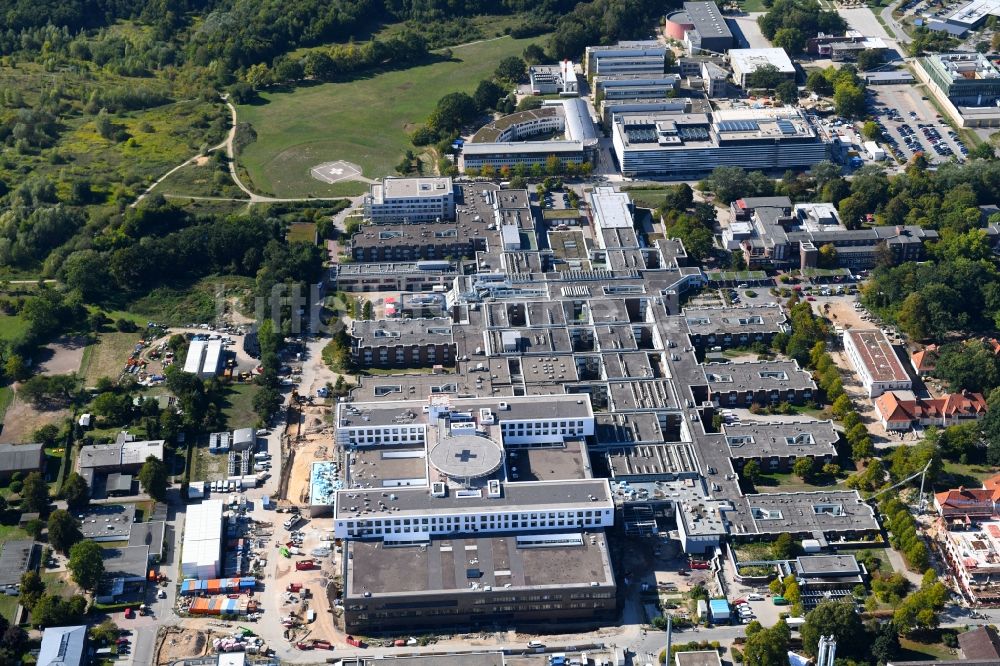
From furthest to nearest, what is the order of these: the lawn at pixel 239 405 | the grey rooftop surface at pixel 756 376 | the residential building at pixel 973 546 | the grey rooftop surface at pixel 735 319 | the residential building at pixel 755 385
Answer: the grey rooftop surface at pixel 735 319, the grey rooftop surface at pixel 756 376, the residential building at pixel 755 385, the lawn at pixel 239 405, the residential building at pixel 973 546

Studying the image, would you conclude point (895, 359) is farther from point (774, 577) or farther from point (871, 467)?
point (774, 577)

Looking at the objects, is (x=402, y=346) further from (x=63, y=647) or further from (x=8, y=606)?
(x=63, y=647)

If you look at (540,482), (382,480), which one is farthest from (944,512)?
(382,480)

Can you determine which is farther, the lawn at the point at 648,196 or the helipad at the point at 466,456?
the lawn at the point at 648,196

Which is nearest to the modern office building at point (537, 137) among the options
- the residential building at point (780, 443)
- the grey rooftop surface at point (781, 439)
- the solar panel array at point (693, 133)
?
the solar panel array at point (693, 133)

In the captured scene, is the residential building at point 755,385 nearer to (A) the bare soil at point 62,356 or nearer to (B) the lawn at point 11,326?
(A) the bare soil at point 62,356

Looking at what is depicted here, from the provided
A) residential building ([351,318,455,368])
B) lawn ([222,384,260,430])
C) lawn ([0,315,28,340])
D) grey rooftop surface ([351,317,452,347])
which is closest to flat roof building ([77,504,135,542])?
lawn ([222,384,260,430])

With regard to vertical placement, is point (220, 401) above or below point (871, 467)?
above
